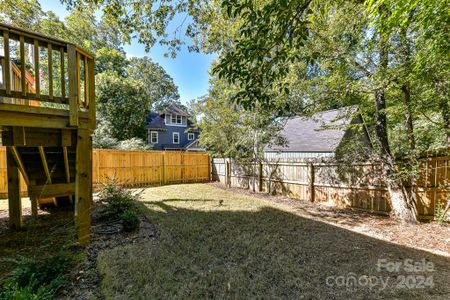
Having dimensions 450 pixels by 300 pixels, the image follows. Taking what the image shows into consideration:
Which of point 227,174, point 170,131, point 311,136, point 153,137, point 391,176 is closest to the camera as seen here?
point 391,176

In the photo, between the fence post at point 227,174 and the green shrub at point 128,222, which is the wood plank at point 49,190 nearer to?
the green shrub at point 128,222

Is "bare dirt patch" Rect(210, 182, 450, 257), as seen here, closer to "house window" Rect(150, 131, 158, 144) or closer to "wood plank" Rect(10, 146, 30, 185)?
→ "wood plank" Rect(10, 146, 30, 185)

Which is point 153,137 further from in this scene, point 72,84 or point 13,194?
point 72,84

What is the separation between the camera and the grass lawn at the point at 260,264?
2.35m

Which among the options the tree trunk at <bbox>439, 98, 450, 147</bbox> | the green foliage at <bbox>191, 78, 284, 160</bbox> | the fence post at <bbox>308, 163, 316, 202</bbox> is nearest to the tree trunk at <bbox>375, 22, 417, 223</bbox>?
the tree trunk at <bbox>439, 98, 450, 147</bbox>

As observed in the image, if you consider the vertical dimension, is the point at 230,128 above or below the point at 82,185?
above

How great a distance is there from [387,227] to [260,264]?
3533 mm

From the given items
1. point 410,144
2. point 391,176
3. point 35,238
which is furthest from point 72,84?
point 410,144

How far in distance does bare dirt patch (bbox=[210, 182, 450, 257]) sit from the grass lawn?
0.37 metres

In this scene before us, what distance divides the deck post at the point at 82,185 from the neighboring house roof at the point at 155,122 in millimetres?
19104

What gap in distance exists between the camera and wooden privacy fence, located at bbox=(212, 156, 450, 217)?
4.70 m

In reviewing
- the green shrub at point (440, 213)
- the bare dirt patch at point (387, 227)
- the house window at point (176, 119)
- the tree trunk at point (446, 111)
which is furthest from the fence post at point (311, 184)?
the house window at point (176, 119)

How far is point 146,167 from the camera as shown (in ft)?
35.0

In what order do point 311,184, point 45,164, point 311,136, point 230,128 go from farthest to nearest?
1. point 311,136
2. point 230,128
3. point 311,184
4. point 45,164
